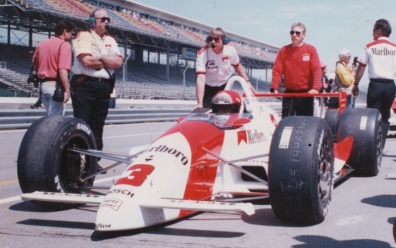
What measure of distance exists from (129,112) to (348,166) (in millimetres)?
12882

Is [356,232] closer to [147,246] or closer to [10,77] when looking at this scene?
[147,246]

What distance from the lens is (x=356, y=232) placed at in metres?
3.95

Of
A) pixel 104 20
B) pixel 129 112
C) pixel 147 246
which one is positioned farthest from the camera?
pixel 129 112

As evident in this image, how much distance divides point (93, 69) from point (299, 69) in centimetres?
250

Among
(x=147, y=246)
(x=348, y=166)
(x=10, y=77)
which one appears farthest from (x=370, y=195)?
(x=10, y=77)

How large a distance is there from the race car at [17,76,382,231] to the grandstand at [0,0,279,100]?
22272 mm

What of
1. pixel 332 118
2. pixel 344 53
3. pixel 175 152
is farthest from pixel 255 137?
pixel 344 53

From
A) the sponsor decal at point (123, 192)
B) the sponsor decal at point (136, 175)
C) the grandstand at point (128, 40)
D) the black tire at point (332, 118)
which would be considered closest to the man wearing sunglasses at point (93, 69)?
the sponsor decal at point (136, 175)

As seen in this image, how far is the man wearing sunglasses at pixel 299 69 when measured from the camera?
267 inches

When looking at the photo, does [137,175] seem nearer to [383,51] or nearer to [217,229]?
[217,229]

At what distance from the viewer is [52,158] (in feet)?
14.9

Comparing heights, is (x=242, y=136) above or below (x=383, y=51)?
below

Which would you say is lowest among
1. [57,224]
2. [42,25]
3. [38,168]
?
[57,224]

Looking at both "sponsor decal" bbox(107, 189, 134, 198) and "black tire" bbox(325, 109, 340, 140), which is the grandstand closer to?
"black tire" bbox(325, 109, 340, 140)
